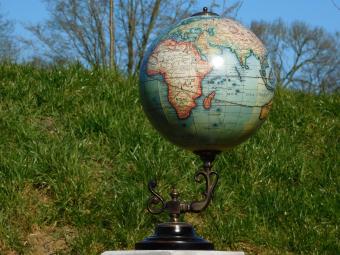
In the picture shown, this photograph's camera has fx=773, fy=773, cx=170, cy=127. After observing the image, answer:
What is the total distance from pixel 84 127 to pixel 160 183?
1380 mm

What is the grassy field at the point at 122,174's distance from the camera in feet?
23.7

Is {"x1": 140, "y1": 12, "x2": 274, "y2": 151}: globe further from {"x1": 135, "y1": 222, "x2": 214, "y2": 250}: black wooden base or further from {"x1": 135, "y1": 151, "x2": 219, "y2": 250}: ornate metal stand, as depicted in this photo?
{"x1": 135, "y1": 222, "x2": 214, "y2": 250}: black wooden base

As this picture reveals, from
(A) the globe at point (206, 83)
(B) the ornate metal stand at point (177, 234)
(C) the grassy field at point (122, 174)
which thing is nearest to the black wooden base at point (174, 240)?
(B) the ornate metal stand at point (177, 234)

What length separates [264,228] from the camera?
742cm

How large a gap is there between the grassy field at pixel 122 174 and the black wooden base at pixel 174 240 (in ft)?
8.33

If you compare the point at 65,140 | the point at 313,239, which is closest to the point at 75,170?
the point at 65,140

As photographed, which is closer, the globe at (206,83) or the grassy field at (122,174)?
the globe at (206,83)

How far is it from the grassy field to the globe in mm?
2718

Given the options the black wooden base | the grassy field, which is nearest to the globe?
the black wooden base

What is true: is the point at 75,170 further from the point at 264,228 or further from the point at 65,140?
the point at 264,228

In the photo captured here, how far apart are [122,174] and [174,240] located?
3498 millimetres

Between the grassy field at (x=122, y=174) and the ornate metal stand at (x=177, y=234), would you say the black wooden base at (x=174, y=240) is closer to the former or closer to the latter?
the ornate metal stand at (x=177, y=234)

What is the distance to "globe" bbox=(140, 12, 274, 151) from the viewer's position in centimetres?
438

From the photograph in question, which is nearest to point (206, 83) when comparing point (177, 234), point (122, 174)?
point (177, 234)
